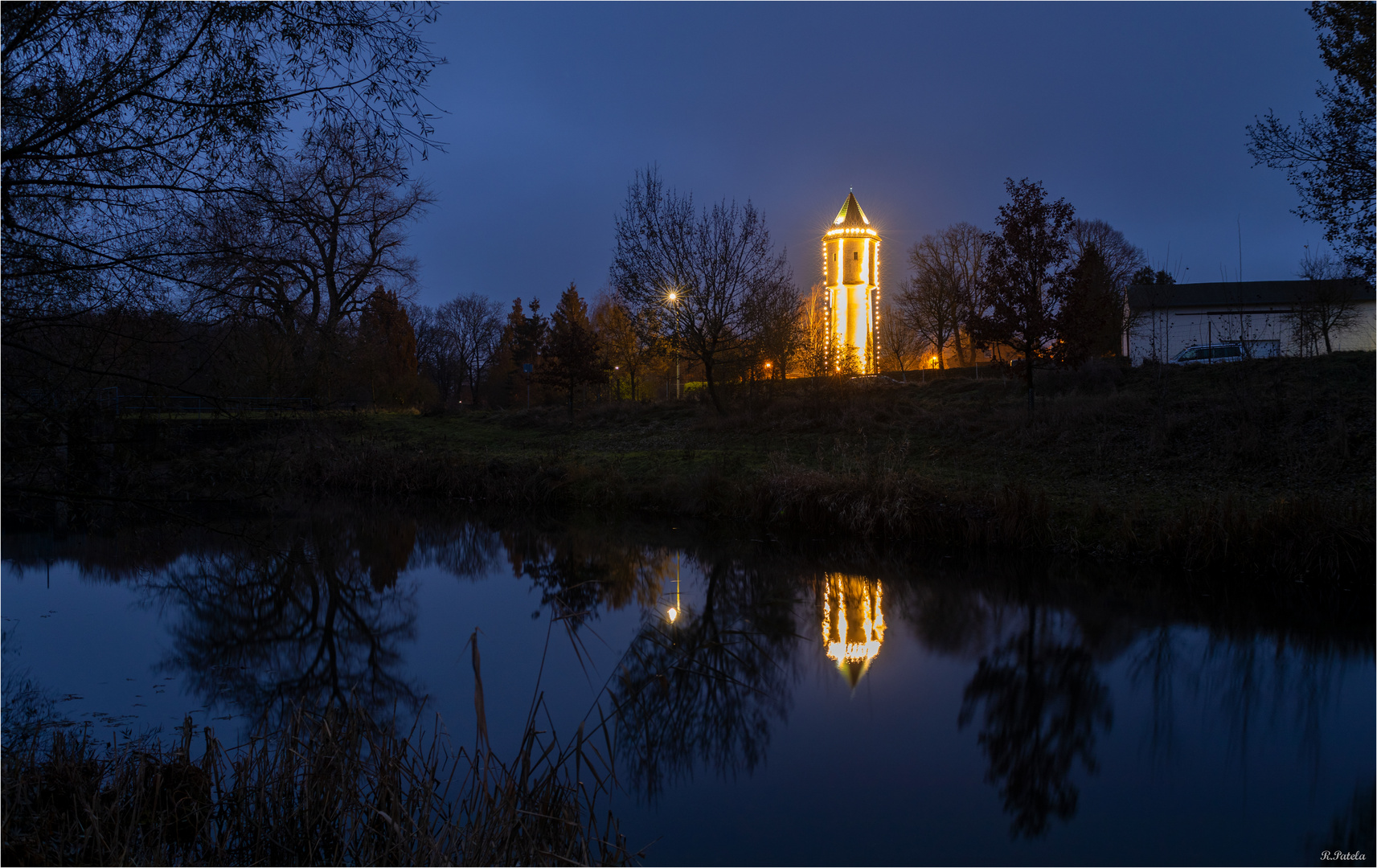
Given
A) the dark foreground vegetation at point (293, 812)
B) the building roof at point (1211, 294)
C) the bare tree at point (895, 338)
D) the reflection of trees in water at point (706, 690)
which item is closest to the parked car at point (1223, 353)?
the building roof at point (1211, 294)

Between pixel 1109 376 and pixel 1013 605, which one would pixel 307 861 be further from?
pixel 1109 376

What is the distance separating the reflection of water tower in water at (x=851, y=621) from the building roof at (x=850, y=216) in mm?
42686

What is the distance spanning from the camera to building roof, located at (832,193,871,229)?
5053 centimetres

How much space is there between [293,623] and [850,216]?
4679cm

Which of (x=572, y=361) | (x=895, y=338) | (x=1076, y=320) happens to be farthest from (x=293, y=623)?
(x=895, y=338)

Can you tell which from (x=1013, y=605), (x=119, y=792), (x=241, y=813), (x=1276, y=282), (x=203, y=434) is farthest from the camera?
(x=1276, y=282)

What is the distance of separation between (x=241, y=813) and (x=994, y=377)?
84.3 ft

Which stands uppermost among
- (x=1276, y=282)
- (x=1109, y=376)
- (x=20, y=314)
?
(x=1276, y=282)

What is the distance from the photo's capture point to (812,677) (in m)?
7.86

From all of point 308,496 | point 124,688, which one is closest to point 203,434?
point 124,688

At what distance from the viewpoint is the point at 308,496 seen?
19641 mm

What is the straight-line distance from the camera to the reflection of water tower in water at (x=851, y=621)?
8.34m

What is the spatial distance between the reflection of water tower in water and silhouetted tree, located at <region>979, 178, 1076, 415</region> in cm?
957

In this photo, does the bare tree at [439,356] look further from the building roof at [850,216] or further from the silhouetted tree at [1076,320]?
the silhouetted tree at [1076,320]
